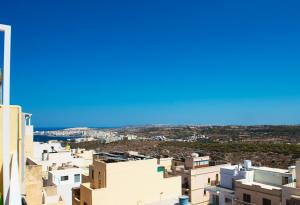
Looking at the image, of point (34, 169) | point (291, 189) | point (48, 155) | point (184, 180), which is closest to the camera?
point (34, 169)

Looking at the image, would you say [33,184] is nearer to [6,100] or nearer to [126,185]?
[126,185]

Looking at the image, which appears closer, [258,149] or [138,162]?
[138,162]

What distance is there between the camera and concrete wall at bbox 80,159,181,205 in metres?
22.0

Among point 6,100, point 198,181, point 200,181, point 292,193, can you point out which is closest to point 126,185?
point 292,193

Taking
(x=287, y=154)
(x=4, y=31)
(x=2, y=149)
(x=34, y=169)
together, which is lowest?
(x=287, y=154)

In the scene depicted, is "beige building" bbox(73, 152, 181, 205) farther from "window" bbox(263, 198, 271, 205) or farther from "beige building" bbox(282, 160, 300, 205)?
"beige building" bbox(282, 160, 300, 205)

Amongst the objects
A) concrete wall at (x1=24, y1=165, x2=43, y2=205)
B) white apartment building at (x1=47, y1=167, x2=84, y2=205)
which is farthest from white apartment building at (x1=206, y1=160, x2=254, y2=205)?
concrete wall at (x1=24, y1=165, x2=43, y2=205)

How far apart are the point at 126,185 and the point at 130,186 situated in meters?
0.32

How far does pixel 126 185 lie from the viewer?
22.8 m

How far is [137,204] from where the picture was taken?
2328cm

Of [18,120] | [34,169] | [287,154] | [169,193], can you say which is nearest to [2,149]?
[18,120]

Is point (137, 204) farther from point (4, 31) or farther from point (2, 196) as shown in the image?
point (4, 31)

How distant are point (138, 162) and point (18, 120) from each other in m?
16.3

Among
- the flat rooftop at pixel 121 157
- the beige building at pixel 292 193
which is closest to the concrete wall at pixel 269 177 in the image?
the beige building at pixel 292 193
